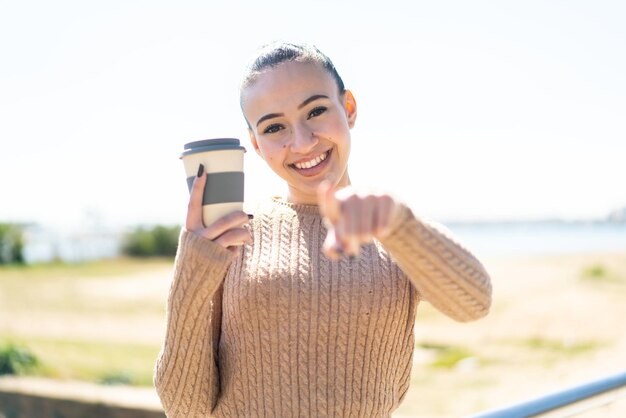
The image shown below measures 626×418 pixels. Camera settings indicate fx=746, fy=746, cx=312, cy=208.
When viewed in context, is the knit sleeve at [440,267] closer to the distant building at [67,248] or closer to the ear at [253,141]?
the ear at [253,141]

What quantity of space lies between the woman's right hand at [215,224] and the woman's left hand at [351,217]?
37 cm

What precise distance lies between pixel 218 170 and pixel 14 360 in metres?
6.45

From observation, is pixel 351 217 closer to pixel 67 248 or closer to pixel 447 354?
pixel 447 354

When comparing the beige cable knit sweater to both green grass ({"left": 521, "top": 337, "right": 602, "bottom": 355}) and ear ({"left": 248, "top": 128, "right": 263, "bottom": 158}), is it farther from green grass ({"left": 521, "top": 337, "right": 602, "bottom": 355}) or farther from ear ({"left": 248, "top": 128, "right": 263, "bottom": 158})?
green grass ({"left": 521, "top": 337, "right": 602, "bottom": 355})

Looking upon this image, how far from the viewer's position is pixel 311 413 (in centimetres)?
161

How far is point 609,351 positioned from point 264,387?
30.8 feet

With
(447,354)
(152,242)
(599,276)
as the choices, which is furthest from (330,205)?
(152,242)

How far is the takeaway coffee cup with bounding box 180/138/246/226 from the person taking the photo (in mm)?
1374

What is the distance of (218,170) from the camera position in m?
1.38

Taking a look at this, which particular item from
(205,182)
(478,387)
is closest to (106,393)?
(205,182)

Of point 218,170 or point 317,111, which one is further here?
point 317,111

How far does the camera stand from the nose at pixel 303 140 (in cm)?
160

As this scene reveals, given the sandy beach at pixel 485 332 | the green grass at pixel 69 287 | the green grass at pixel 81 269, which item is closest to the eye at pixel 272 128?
the sandy beach at pixel 485 332

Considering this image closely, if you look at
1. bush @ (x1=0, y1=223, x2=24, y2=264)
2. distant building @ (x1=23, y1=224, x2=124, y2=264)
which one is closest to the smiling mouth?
bush @ (x1=0, y1=223, x2=24, y2=264)
